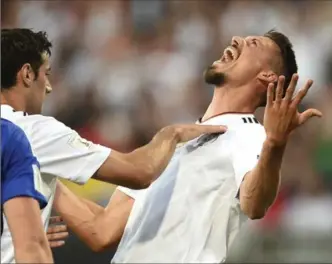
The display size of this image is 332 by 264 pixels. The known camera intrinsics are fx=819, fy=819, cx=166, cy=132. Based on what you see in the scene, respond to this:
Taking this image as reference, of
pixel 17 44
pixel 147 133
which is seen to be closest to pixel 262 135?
pixel 17 44

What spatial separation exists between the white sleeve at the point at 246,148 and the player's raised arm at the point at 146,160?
82mm

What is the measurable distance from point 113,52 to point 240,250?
1415mm

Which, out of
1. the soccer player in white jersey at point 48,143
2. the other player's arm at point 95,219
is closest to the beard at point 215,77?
the soccer player in white jersey at point 48,143

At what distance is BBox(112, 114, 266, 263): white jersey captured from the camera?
7.22 ft

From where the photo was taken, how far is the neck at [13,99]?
83.1 inches

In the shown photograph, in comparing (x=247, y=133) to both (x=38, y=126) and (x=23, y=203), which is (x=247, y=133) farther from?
(x=23, y=203)

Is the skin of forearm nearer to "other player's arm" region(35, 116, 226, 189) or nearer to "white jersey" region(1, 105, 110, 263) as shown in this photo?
"other player's arm" region(35, 116, 226, 189)

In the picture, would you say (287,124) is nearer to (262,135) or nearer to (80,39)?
(262,135)

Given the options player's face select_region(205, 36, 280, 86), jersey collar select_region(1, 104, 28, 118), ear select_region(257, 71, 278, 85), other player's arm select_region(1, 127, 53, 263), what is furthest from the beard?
other player's arm select_region(1, 127, 53, 263)

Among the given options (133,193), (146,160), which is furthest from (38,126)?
(133,193)

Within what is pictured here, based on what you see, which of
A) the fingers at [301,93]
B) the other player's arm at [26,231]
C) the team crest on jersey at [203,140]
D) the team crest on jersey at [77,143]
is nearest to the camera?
the other player's arm at [26,231]

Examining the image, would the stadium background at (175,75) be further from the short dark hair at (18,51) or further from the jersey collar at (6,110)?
the jersey collar at (6,110)

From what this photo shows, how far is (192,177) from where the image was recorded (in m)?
2.27

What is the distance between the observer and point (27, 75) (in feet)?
7.14
